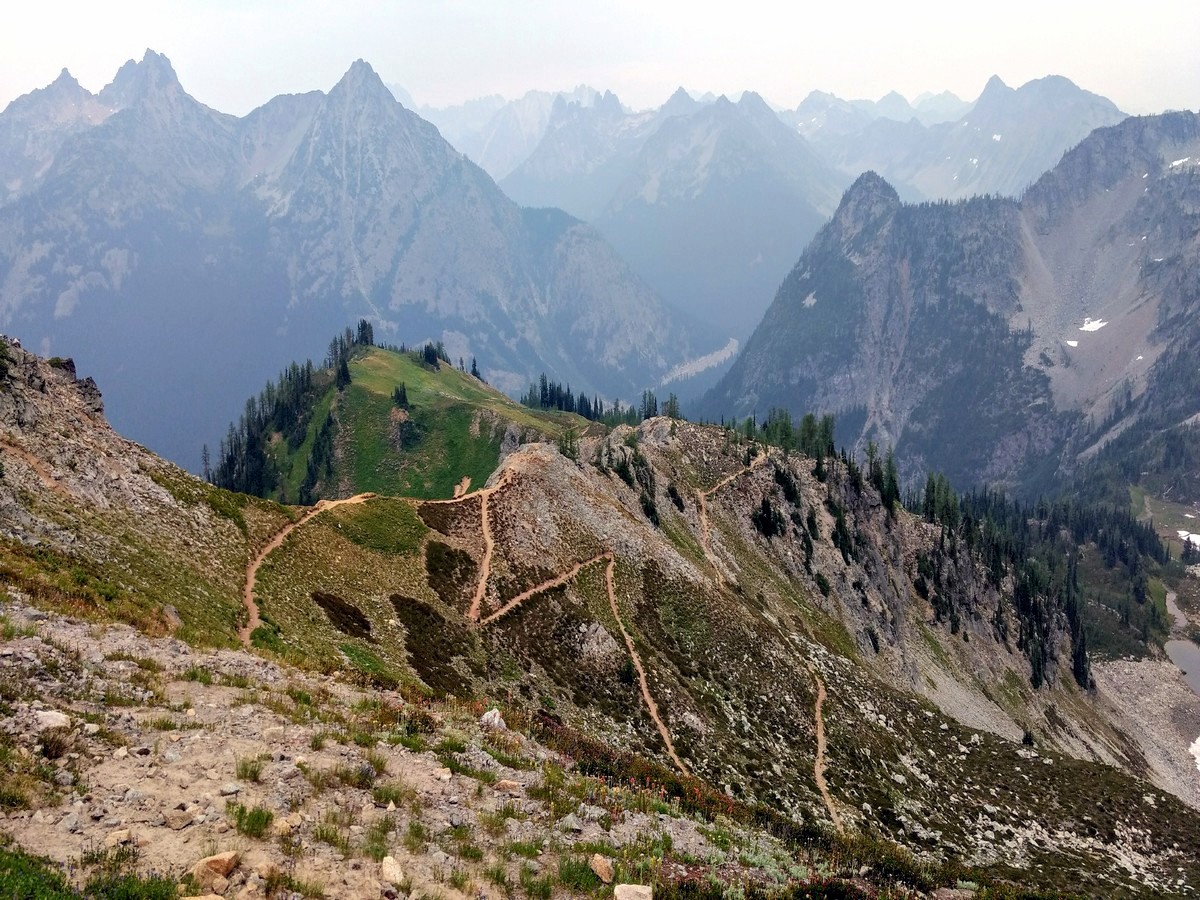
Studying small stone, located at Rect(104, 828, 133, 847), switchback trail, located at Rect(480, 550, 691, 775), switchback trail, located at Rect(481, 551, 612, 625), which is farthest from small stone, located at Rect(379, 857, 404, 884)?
switchback trail, located at Rect(481, 551, 612, 625)

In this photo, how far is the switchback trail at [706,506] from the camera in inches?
4422

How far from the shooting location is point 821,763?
73.6 meters

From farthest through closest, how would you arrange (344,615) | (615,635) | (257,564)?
(615,635), (257,564), (344,615)

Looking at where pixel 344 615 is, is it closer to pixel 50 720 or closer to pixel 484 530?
pixel 484 530

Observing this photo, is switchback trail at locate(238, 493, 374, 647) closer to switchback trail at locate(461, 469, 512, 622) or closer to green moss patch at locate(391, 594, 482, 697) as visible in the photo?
green moss patch at locate(391, 594, 482, 697)

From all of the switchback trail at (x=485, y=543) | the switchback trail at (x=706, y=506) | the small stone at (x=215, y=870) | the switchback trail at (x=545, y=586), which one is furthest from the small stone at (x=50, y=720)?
the switchback trail at (x=706, y=506)

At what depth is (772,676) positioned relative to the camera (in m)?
82.6

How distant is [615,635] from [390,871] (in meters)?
54.7

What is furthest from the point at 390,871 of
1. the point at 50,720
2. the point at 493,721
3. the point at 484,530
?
the point at 484,530

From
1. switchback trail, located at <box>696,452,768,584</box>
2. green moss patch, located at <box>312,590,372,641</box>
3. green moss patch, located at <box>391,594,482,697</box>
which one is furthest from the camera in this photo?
switchback trail, located at <box>696,452,768,584</box>

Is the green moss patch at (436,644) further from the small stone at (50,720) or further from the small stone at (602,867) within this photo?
the small stone at (50,720)

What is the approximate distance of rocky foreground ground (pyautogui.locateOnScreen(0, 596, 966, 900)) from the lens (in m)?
18.6

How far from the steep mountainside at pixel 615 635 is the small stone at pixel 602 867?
3.96 metres

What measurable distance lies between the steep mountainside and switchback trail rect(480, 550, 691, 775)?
0.79ft
